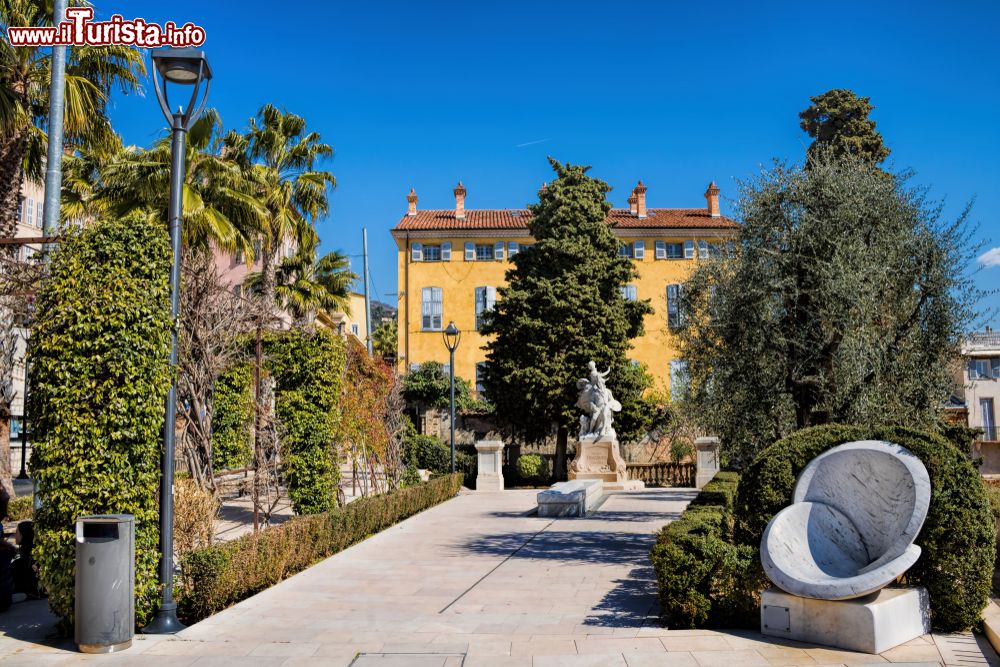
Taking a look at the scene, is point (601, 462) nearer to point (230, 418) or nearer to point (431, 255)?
point (230, 418)

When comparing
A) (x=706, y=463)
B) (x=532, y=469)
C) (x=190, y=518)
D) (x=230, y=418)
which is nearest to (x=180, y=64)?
(x=190, y=518)

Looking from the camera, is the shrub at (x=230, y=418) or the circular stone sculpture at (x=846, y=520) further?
the shrub at (x=230, y=418)

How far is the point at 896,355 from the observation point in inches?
440

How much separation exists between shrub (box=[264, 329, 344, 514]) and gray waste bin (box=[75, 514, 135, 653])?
8208 millimetres

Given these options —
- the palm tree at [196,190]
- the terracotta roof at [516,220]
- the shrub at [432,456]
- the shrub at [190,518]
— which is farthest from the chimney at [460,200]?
the shrub at [190,518]

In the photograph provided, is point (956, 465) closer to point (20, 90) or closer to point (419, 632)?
point (419, 632)

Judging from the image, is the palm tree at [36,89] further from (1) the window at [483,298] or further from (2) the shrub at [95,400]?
(1) the window at [483,298]

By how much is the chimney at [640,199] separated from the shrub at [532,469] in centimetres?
2146

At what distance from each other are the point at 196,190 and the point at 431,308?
2926 cm

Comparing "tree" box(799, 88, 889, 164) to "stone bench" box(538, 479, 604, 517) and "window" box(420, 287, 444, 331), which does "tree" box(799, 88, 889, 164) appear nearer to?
"stone bench" box(538, 479, 604, 517)

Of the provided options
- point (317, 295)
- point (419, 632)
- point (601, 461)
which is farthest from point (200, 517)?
point (601, 461)

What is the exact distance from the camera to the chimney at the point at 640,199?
4772 centimetres

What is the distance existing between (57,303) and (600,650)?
20.3 feet

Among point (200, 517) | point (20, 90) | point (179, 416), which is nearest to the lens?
point (200, 517)
